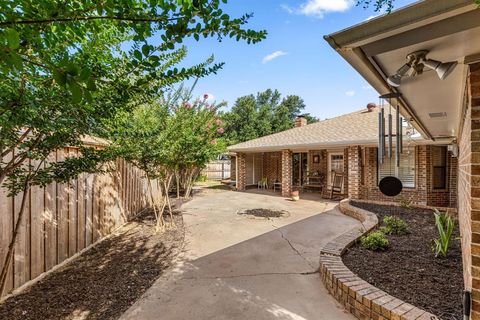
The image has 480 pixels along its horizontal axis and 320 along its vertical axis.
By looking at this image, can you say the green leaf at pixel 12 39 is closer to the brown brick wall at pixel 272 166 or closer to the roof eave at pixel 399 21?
the roof eave at pixel 399 21

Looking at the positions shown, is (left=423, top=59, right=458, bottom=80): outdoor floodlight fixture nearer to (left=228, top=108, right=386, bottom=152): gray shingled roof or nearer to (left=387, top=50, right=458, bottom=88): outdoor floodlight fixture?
(left=387, top=50, right=458, bottom=88): outdoor floodlight fixture

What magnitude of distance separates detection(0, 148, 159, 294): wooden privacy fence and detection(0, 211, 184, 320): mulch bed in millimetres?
229

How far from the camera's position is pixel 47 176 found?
8.36ft

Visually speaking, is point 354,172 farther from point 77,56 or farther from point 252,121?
point 252,121

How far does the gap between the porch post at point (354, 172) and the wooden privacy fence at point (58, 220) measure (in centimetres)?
818

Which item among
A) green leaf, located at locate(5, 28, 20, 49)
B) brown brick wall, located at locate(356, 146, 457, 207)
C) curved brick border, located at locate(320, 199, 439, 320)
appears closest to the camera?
green leaf, located at locate(5, 28, 20, 49)

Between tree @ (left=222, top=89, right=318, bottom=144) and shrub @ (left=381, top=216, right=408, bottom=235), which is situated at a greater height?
tree @ (left=222, top=89, right=318, bottom=144)

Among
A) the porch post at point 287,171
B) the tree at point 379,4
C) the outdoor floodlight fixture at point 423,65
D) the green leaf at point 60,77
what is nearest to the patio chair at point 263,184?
the porch post at point 287,171

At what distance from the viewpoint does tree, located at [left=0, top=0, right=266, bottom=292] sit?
92 centimetres

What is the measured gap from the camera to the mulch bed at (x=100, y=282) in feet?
9.98

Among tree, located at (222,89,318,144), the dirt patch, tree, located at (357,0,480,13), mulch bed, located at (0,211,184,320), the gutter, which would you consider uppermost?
tree, located at (222,89,318,144)

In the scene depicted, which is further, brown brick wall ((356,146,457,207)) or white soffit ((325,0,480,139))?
brown brick wall ((356,146,457,207))

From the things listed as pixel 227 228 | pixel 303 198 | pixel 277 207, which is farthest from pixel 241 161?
pixel 227 228

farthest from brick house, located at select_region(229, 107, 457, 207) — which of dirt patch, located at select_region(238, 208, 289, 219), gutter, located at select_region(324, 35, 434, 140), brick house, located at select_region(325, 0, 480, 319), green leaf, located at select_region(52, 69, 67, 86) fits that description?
green leaf, located at select_region(52, 69, 67, 86)
